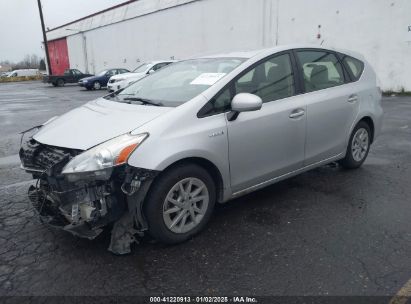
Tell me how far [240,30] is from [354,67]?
661 inches

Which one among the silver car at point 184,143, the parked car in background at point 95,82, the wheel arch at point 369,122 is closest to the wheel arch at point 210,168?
the silver car at point 184,143

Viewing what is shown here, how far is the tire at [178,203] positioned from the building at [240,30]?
216 cm

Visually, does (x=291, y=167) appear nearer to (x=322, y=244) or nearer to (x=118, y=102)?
(x=322, y=244)

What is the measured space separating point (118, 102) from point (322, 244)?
7.87 feet

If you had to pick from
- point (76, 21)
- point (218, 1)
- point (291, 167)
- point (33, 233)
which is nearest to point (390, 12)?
point (218, 1)

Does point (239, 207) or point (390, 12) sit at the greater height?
point (390, 12)

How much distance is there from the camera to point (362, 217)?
3.65 m

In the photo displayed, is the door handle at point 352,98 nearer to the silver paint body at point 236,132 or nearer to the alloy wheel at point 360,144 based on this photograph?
the silver paint body at point 236,132

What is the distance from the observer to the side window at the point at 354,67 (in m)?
4.79

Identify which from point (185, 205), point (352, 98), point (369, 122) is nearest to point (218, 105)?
point (185, 205)

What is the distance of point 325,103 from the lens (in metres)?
4.21

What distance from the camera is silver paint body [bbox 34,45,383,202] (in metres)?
3.01

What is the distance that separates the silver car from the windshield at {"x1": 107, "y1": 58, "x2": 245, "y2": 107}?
0.05 feet

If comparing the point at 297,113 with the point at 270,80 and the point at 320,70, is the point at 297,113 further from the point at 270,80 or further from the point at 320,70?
the point at 320,70
